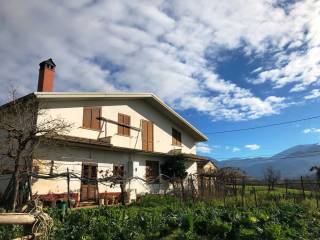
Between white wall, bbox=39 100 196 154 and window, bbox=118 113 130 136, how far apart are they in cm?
29

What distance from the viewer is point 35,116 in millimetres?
17047

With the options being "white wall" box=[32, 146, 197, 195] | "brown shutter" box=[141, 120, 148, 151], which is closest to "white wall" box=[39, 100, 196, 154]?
"brown shutter" box=[141, 120, 148, 151]

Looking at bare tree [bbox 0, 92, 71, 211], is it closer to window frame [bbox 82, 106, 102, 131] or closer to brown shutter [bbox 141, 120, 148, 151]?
window frame [bbox 82, 106, 102, 131]

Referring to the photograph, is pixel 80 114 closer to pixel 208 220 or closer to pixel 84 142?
pixel 84 142

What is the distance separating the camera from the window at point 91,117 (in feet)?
68.2

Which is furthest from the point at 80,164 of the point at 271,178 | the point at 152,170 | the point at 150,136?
the point at 271,178

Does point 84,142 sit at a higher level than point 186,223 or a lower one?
higher

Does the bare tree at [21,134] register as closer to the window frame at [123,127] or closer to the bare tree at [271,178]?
the window frame at [123,127]

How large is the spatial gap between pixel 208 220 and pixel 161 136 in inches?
672

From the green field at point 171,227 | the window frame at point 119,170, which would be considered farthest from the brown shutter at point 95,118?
the green field at point 171,227

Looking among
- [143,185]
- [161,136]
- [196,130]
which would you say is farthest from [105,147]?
[196,130]

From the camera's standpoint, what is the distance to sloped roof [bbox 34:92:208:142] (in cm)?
1836

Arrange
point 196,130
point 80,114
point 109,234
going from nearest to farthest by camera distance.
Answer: point 109,234, point 80,114, point 196,130

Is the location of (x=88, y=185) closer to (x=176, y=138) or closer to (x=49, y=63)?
(x=49, y=63)
